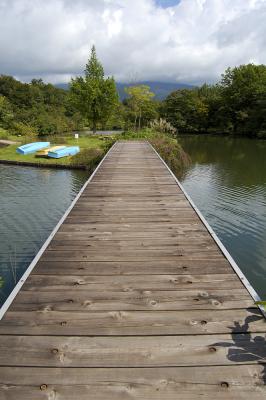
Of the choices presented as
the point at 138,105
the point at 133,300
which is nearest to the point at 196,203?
the point at 133,300

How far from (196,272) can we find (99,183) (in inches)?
223

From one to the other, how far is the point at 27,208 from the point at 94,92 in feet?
75.5

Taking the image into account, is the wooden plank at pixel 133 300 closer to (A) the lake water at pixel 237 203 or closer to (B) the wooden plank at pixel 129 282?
(B) the wooden plank at pixel 129 282

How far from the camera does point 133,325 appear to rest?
285 centimetres

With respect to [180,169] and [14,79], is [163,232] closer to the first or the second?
[180,169]

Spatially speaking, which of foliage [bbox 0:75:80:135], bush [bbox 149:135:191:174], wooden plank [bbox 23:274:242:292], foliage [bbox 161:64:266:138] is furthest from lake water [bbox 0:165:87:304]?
foliage [bbox 161:64:266:138]

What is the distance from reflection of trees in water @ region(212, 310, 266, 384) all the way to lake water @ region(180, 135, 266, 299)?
3860 mm

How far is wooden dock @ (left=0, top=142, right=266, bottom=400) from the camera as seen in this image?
2.23m

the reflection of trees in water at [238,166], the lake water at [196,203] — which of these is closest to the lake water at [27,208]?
the lake water at [196,203]

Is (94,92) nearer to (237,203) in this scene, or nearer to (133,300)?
(237,203)

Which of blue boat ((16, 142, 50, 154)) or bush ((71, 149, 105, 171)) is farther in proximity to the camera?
blue boat ((16, 142, 50, 154))

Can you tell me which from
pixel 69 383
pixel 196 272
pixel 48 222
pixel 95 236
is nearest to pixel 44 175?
pixel 48 222

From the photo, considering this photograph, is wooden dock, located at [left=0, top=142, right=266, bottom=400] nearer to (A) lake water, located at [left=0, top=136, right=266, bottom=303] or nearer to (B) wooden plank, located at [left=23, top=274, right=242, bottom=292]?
(B) wooden plank, located at [left=23, top=274, right=242, bottom=292]

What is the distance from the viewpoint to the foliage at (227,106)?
153 ft
